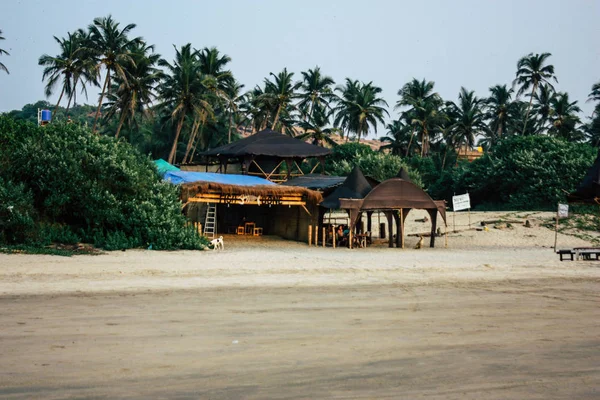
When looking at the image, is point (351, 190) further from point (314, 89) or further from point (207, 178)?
point (314, 89)

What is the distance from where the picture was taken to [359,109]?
195 ft

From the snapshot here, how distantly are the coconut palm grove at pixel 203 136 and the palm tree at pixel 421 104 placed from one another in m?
0.15

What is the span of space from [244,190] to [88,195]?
253 inches

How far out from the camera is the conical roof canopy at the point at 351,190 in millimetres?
27031

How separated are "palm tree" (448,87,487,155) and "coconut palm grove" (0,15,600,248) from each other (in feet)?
0.39

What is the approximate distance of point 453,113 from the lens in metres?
60.9

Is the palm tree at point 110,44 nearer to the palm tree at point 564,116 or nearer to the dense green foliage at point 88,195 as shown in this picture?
the dense green foliage at point 88,195

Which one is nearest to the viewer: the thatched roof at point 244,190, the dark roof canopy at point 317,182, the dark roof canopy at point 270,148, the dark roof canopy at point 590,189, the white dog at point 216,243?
the dark roof canopy at point 590,189

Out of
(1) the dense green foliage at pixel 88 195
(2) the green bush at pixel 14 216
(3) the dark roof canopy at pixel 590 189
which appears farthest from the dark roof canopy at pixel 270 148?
(2) the green bush at pixel 14 216

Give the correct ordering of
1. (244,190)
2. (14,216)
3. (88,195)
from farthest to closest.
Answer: (244,190) < (88,195) < (14,216)

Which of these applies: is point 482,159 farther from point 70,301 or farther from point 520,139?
point 70,301

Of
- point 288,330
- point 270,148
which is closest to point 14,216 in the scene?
point 288,330

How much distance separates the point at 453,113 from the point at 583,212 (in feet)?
84.8

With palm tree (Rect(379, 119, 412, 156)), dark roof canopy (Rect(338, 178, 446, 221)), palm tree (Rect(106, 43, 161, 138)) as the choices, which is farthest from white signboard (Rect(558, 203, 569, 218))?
palm tree (Rect(379, 119, 412, 156))
